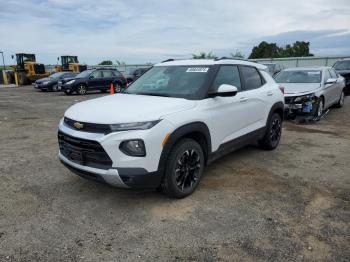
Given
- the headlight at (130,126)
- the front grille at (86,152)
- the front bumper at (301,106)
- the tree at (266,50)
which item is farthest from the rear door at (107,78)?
the tree at (266,50)

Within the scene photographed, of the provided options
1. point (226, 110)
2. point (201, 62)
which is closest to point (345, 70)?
point (201, 62)

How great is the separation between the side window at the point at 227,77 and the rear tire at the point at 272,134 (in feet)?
4.35

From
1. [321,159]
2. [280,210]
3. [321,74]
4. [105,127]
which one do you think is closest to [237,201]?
[280,210]

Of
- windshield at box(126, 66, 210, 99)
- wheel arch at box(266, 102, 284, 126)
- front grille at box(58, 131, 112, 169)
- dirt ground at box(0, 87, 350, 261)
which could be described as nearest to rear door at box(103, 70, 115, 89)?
dirt ground at box(0, 87, 350, 261)

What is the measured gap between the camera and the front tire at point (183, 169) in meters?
3.89

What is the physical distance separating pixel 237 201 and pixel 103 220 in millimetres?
1653

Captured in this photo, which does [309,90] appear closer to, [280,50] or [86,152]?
[86,152]

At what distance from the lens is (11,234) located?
11.2 ft

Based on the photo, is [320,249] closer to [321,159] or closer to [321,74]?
[321,159]

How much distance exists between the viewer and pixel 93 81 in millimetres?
19906

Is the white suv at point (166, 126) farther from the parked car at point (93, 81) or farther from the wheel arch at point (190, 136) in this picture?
the parked car at point (93, 81)

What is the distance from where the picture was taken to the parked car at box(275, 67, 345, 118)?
9047 mm

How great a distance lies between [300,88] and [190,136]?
6.30m

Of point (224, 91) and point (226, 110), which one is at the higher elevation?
point (224, 91)
